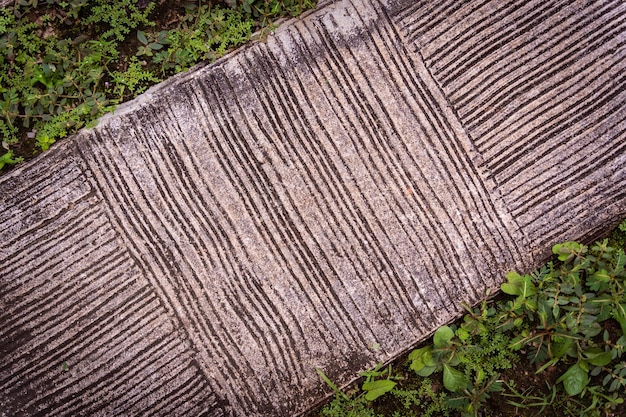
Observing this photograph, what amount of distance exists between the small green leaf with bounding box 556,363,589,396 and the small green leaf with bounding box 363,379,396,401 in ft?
2.34

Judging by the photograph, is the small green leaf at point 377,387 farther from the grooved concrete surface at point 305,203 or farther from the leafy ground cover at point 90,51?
the leafy ground cover at point 90,51

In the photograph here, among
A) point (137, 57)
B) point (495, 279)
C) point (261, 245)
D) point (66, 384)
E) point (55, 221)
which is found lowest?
point (495, 279)

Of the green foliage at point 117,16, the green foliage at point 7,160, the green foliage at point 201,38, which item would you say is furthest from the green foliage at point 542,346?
the green foliage at point 117,16

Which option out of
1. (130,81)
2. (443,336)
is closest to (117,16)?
(130,81)

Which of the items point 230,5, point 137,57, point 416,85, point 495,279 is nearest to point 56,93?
point 137,57

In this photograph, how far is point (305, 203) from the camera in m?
2.01

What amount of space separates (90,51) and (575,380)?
2.49 meters

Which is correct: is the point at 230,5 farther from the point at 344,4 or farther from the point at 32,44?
the point at 32,44

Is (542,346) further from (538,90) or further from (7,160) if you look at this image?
(7,160)

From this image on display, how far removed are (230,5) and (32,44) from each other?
88 cm

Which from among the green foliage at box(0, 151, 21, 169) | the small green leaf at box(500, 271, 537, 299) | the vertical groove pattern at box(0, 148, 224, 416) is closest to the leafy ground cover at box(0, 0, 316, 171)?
the green foliage at box(0, 151, 21, 169)

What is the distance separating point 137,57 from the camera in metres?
2.08

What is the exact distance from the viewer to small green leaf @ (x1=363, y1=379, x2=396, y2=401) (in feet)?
6.41

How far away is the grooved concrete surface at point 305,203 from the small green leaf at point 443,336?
0.05 meters
